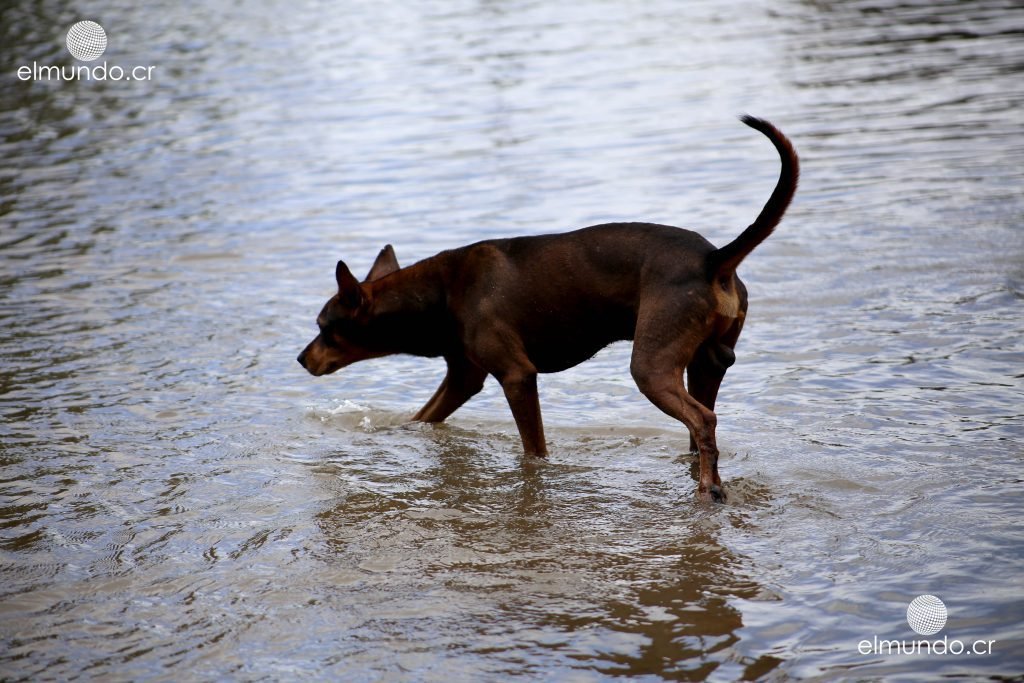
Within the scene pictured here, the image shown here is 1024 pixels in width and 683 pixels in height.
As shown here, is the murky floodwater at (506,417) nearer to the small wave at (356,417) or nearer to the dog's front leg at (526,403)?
the small wave at (356,417)

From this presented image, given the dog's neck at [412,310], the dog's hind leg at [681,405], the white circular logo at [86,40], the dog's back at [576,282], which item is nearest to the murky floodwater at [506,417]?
the dog's hind leg at [681,405]

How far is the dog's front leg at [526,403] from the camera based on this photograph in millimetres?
6348

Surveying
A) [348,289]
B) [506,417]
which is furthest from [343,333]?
[506,417]

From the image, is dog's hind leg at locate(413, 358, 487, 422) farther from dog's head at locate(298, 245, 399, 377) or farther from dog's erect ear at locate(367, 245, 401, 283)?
dog's erect ear at locate(367, 245, 401, 283)

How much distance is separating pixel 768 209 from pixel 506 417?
2545mm

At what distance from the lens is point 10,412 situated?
25.1 feet

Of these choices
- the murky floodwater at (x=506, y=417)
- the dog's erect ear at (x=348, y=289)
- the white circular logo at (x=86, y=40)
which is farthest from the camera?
the white circular logo at (x=86, y=40)

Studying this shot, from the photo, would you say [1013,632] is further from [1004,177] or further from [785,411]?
[1004,177]

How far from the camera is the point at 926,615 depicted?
4.42m

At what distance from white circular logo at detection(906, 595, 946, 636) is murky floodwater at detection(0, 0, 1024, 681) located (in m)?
0.05

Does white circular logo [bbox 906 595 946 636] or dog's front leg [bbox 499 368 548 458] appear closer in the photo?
white circular logo [bbox 906 595 946 636]

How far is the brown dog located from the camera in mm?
5703

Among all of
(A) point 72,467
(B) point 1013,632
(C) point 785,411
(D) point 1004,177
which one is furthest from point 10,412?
(D) point 1004,177

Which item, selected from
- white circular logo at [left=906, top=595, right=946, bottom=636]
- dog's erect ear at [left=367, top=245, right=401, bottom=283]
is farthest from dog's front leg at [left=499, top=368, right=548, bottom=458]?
white circular logo at [left=906, top=595, right=946, bottom=636]
